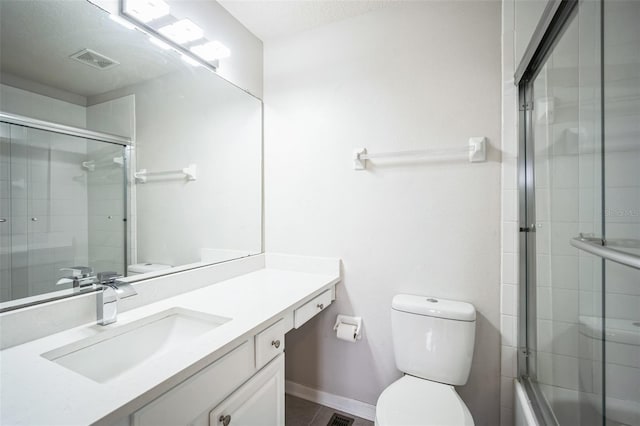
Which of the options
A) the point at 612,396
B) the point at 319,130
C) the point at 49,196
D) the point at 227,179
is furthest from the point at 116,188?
the point at 612,396

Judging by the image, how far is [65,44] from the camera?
3.33 ft

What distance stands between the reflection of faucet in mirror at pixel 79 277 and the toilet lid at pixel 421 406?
121cm

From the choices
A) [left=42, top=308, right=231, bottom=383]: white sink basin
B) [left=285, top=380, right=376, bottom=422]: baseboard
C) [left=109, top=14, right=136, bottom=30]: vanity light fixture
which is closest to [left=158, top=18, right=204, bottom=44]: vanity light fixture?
[left=109, top=14, right=136, bottom=30]: vanity light fixture

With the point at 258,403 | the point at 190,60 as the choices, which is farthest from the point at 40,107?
the point at 258,403

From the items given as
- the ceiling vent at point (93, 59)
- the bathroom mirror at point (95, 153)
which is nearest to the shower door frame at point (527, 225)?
the bathroom mirror at point (95, 153)

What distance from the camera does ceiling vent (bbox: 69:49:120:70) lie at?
1051 millimetres

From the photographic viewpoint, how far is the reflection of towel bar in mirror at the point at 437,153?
140cm

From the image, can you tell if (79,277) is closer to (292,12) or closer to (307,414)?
(307,414)

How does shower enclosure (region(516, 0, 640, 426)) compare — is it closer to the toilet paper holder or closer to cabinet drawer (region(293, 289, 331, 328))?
the toilet paper holder

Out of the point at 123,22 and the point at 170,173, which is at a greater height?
the point at 123,22

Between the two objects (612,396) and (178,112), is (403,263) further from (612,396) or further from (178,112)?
(178,112)

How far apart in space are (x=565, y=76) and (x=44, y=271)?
1925 millimetres

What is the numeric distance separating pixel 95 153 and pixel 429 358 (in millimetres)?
1696

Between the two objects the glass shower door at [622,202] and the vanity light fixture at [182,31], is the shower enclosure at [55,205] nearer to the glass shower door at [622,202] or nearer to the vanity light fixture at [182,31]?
the vanity light fixture at [182,31]
